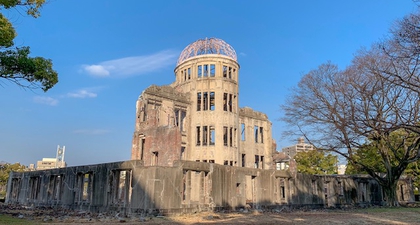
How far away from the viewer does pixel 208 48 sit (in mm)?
33938

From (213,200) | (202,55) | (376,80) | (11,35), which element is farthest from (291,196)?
(11,35)

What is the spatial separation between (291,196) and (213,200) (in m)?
7.82

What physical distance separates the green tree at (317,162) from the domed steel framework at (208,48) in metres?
18.6

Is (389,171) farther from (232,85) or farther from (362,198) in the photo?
(232,85)

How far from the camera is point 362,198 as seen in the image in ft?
99.3

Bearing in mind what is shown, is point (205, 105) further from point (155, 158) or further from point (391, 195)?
point (391, 195)

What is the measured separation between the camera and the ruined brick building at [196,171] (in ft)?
57.3

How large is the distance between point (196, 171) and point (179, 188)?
157 centimetres

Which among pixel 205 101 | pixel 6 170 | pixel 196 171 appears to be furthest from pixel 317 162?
pixel 6 170

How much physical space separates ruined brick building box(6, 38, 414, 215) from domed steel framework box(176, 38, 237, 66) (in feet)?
0.36

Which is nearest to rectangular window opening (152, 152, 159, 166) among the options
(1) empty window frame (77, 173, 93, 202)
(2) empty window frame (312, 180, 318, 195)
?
(1) empty window frame (77, 173, 93, 202)

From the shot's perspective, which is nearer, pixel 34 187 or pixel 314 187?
pixel 314 187

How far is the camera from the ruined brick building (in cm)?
1745

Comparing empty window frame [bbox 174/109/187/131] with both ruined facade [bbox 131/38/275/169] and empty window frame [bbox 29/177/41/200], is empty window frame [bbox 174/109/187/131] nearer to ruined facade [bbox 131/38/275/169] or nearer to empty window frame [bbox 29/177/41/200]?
ruined facade [bbox 131/38/275/169]
